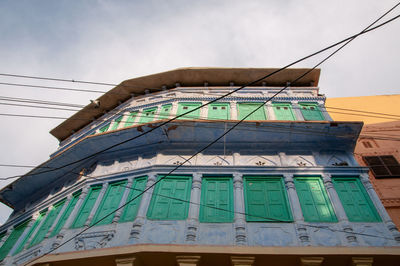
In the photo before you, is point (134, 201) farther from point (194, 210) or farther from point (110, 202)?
point (194, 210)

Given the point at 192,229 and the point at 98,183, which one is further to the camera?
the point at 98,183

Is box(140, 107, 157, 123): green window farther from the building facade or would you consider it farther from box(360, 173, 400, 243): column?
box(360, 173, 400, 243): column

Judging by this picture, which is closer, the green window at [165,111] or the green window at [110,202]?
the green window at [110,202]

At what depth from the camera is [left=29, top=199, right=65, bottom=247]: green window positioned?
8.66m

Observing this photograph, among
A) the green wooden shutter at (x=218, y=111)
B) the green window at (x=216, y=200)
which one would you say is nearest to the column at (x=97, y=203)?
the green window at (x=216, y=200)

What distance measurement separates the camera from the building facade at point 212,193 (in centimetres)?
664

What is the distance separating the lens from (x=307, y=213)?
7562mm

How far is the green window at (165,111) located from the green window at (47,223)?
461 centimetres

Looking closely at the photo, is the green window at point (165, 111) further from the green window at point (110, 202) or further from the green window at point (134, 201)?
the green window at point (110, 202)

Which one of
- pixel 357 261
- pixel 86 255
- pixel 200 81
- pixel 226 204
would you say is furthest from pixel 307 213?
pixel 200 81

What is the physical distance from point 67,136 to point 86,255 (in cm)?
991

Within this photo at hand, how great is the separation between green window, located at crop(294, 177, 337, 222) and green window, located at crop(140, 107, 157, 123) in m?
6.00

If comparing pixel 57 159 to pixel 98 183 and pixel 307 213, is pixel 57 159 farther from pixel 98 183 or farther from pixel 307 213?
pixel 307 213

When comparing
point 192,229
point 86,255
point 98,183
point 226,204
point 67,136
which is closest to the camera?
point 86,255
